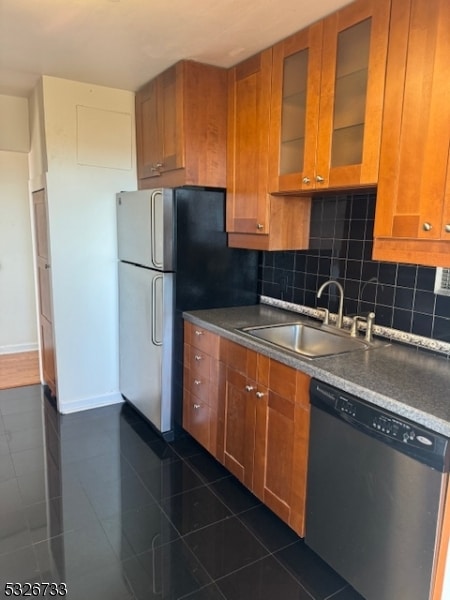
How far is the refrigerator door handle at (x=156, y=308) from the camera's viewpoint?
268cm

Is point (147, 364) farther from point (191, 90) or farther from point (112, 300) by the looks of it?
point (191, 90)

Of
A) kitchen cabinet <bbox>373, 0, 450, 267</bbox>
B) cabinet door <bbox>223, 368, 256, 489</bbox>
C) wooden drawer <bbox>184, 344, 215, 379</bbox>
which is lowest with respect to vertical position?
cabinet door <bbox>223, 368, 256, 489</bbox>

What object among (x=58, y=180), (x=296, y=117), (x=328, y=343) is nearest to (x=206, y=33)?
(x=296, y=117)

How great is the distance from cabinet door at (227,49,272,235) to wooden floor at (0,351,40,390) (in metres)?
2.53

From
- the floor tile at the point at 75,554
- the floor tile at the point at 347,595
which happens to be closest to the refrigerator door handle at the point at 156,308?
the floor tile at the point at 75,554

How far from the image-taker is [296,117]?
84.4 inches

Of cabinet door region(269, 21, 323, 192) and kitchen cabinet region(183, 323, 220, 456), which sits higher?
cabinet door region(269, 21, 323, 192)

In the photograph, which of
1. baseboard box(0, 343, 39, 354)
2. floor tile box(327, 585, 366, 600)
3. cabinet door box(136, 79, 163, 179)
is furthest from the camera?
baseboard box(0, 343, 39, 354)

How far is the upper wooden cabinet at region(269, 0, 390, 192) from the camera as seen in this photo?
1722 millimetres

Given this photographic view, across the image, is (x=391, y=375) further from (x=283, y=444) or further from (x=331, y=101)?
(x=331, y=101)

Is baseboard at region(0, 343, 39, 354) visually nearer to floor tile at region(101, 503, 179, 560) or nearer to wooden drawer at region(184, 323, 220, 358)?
wooden drawer at region(184, 323, 220, 358)

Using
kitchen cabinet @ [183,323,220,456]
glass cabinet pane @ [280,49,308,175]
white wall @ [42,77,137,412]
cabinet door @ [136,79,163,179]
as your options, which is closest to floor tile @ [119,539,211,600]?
kitchen cabinet @ [183,323,220,456]

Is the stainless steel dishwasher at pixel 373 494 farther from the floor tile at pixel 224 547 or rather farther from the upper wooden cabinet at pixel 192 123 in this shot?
the upper wooden cabinet at pixel 192 123

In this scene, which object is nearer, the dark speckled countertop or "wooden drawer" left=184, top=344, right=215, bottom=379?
the dark speckled countertop
